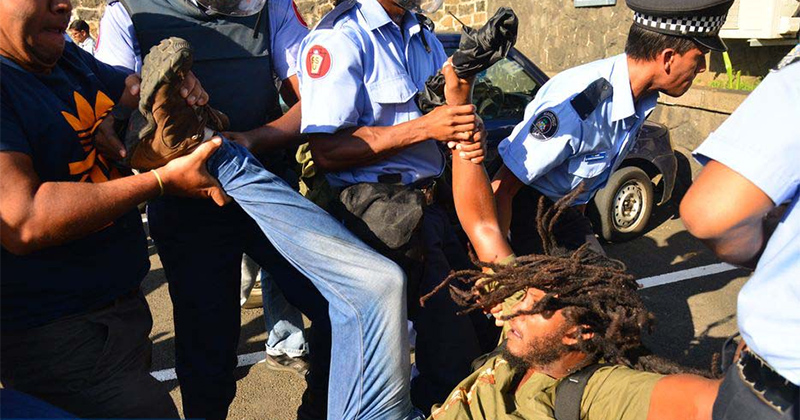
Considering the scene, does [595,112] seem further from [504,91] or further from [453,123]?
[504,91]

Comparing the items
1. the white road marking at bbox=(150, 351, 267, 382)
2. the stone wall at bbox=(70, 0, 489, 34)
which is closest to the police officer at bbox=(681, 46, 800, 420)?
the white road marking at bbox=(150, 351, 267, 382)

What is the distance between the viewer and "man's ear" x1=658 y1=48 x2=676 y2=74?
2.68m

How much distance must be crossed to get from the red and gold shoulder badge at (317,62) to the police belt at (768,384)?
61.9 inches

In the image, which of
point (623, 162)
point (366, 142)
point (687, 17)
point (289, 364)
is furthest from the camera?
point (623, 162)

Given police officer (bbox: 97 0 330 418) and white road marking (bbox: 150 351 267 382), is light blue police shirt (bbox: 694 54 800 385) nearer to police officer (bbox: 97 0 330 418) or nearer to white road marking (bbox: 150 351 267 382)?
police officer (bbox: 97 0 330 418)

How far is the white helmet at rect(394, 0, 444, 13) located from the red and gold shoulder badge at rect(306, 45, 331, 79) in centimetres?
34

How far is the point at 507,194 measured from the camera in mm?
2766

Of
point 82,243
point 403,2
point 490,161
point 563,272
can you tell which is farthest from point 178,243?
point 490,161

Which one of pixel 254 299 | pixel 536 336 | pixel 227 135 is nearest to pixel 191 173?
pixel 227 135

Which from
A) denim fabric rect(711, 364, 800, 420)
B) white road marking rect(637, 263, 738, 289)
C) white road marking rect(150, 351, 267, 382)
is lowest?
white road marking rect(150, 351, 267, 382)

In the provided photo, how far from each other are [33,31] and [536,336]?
162 centimetres

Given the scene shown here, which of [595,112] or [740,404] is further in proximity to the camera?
[595,112]

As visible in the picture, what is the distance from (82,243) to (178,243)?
0.63 m

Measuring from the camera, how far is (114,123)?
6.94ft
